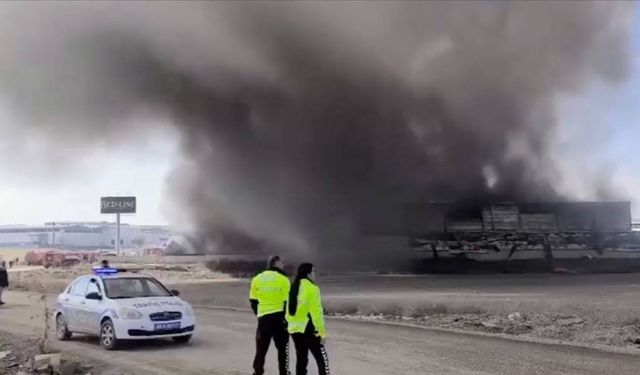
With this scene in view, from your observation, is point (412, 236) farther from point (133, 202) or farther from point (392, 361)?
point (133, 202)

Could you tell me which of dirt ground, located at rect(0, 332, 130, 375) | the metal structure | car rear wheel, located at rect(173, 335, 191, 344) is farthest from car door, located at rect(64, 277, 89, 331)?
the metal structure

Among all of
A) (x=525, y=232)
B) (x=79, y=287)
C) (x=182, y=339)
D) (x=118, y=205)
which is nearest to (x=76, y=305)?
(x=79, y=287)

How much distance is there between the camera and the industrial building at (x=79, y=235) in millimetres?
137500

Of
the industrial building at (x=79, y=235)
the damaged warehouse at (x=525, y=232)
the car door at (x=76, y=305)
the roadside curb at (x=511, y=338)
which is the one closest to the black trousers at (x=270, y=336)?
the roadside curb at (x=511, y=338)

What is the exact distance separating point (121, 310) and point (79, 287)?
5.96 ft

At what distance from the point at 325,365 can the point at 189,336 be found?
468 cm

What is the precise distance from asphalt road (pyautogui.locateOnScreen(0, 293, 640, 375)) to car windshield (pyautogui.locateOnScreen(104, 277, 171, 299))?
0.80 m

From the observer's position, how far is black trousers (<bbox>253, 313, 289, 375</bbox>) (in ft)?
23.8

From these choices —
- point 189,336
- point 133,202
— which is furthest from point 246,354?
point 133,202

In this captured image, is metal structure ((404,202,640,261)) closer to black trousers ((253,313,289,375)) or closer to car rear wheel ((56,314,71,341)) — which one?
car rear wheel ((56,314,71,341))

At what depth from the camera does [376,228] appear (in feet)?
113

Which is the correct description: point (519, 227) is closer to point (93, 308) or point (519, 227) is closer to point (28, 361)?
point (93, 308)

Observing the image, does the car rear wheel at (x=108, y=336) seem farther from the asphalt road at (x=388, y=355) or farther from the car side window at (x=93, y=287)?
the car side window at (x=93, y=287)

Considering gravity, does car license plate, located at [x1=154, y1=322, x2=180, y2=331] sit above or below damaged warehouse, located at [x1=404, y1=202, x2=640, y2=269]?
below
